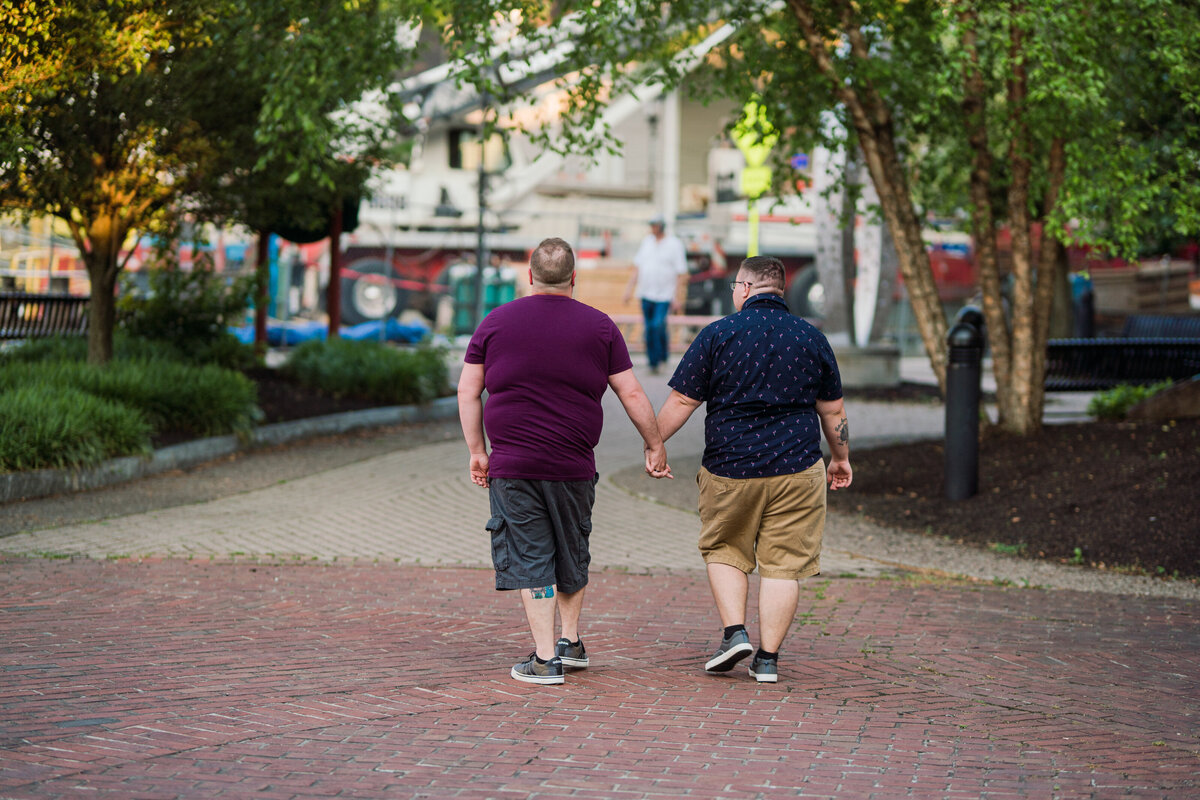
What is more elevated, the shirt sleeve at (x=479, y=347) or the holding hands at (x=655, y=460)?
the shirt sleeve at (x=479, y=347)

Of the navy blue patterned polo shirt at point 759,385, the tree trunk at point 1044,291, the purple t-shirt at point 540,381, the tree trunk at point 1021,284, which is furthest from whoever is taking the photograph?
Answer: the tree trunk at point 1044,291

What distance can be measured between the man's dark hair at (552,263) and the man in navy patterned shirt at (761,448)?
1.94 ft

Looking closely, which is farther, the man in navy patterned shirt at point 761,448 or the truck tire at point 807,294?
the truck tire at point 807,294

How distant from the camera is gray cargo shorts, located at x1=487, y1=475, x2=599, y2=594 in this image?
5168 mm

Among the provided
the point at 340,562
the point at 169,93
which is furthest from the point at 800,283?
the point at 340,562

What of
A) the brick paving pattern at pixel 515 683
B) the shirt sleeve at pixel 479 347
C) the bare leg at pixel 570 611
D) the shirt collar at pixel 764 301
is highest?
the shirt collar at pixel 764 301

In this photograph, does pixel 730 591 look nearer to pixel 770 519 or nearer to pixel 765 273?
pixel 770 519

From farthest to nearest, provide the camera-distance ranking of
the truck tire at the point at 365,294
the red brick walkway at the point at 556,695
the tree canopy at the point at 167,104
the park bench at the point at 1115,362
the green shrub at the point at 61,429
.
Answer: the truck tire at the point at 365,294, the park bench at the point at 1115,362, the green shrub at the point at 61,429, the tree canopy at the point at 167,104, the red brick walkway at the point at 556,695

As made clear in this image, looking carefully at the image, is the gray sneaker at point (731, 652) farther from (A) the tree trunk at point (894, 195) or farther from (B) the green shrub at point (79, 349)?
(B) the green shrub at point (79, 349)

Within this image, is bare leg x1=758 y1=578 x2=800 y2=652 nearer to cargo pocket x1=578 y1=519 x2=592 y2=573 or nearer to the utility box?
cargo pocket x1=578 y1=519 x2=592 y2=573

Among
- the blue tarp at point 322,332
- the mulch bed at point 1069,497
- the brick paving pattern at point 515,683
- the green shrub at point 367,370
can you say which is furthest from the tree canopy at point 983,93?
the blue tarp at point 322,332

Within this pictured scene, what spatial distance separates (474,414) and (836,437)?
1.48 m

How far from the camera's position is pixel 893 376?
56.4 feet

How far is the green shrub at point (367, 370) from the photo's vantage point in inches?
556
